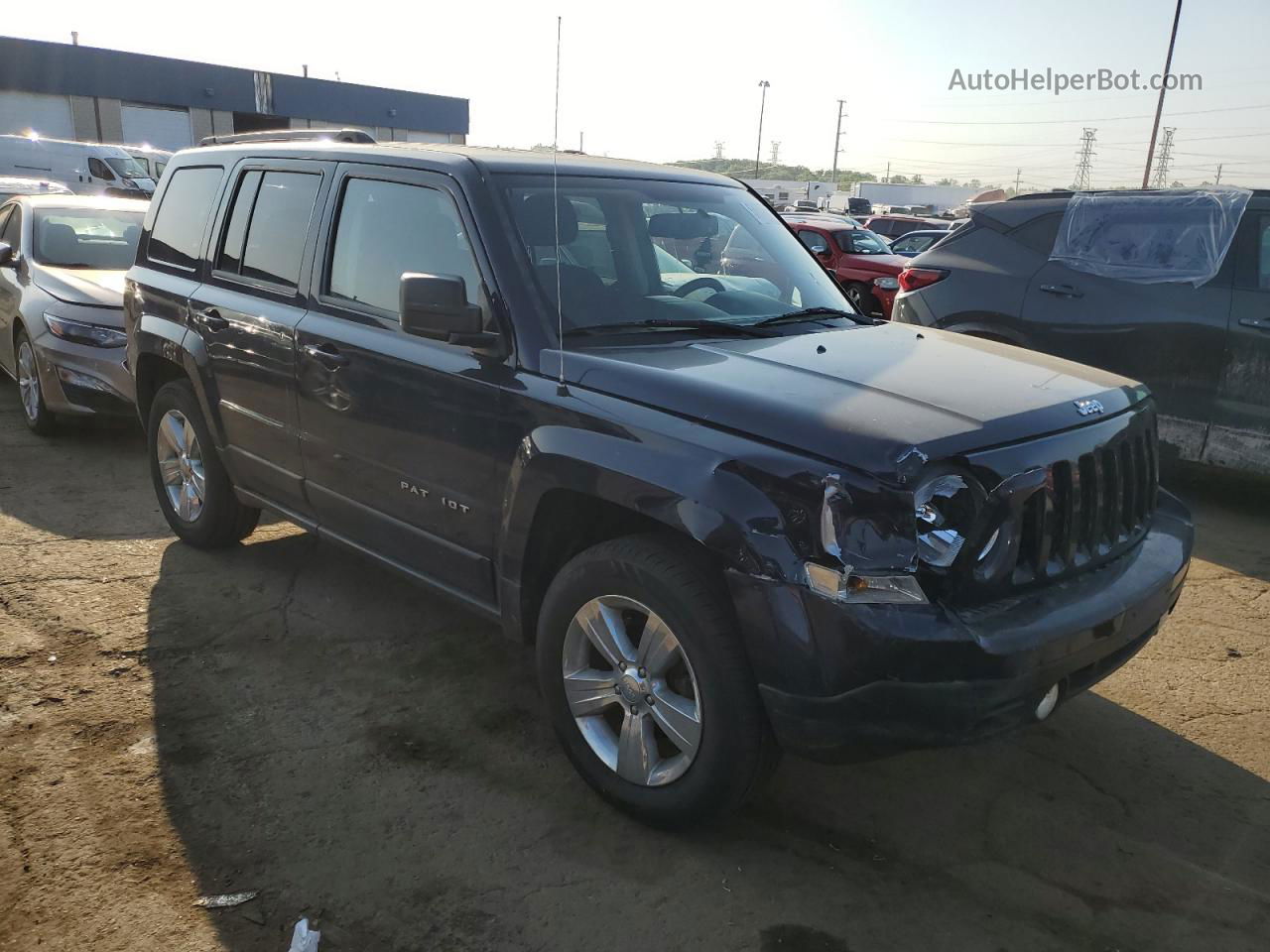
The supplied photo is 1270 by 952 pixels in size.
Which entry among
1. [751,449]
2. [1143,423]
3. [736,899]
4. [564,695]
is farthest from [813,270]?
[736,899]

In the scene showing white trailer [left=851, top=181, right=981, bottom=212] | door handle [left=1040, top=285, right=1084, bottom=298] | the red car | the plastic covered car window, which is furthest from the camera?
white trailer [left=851, top=181, right=981, bottom=212]

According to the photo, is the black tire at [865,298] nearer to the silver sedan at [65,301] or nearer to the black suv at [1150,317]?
the black suv at [1150,317]

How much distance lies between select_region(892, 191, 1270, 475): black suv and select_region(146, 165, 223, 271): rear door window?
4.74 meters

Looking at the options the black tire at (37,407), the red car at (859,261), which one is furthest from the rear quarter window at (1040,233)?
the black tire at (37,407)

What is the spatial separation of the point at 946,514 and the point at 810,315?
149 cm

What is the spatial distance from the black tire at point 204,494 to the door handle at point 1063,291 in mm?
5055

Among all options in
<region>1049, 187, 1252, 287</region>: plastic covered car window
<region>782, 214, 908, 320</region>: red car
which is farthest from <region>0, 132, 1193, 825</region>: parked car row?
<region>782, 214, 908, 320</region>: red car

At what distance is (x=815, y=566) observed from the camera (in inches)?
96.5

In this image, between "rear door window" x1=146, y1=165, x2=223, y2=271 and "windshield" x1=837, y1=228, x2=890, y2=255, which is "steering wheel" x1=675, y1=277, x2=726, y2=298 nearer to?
"rear door window" x1=146, y1=165, x2=223, y2=271

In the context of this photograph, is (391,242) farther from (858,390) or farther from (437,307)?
(858,390)

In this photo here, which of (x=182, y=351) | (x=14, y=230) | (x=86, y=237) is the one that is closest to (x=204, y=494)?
(x=182, y=351)

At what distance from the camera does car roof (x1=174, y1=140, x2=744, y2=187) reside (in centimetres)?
356

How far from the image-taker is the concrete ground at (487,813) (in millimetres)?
2617

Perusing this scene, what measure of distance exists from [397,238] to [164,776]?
200 centimetres
